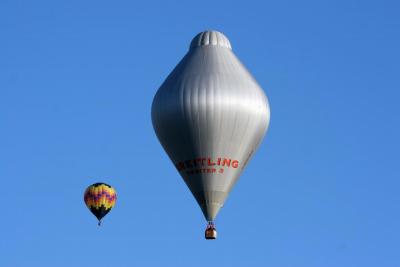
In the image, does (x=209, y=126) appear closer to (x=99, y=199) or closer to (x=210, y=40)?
(x=210, y=40)

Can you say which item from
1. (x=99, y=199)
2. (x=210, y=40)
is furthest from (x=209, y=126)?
(x=99, y=199)

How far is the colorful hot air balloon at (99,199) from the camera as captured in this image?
102625mm

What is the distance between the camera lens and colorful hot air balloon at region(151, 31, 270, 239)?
3278 inches

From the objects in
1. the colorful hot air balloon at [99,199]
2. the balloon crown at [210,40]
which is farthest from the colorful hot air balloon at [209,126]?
the colorful hot air balloon at [99,199]

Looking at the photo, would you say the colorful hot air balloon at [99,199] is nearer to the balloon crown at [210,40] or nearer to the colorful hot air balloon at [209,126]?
the colorful hot air balloon at [209,126]

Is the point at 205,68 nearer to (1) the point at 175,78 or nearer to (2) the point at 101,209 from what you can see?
(1) the point at 175,78

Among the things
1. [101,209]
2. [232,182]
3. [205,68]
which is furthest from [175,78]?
[101,209]

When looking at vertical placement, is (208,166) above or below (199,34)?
below

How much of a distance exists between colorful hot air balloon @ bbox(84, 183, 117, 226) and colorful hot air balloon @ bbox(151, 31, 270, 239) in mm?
18280

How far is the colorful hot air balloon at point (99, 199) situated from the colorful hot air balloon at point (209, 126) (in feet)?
60.0

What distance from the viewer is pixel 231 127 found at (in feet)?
274

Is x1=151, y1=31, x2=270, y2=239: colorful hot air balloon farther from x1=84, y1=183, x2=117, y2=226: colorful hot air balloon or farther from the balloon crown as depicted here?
x1=84, y1=183, x2=117, y2=226: colorful hot air balloon

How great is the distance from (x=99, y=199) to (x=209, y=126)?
22.3 metres

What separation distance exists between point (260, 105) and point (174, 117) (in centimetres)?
574
